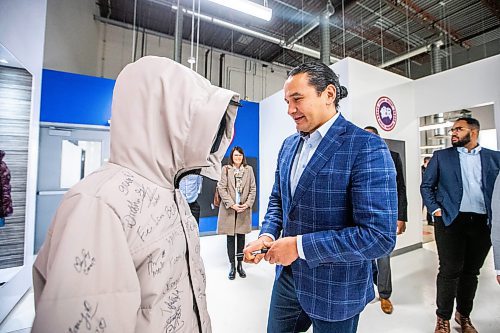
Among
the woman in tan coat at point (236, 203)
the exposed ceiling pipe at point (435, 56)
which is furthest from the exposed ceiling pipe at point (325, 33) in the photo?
the exposed ceiling pipe at point (435, 56)

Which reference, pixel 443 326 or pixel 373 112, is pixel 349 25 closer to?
pixel 373 112

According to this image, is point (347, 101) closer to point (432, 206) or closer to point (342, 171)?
point (432, 206)

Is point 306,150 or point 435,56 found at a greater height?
point 435,56

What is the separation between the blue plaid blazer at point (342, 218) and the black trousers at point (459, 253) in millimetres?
1372

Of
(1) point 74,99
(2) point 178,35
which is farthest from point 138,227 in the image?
(2) point 178,35

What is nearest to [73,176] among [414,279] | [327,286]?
[327,286]

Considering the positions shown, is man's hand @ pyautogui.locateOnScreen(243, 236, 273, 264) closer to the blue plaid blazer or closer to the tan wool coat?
the blue plaid blazer

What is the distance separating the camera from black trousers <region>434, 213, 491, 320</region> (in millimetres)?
1896

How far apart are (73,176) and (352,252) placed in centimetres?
486

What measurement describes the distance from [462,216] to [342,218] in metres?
1.64

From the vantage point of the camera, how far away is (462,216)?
6.32 feet

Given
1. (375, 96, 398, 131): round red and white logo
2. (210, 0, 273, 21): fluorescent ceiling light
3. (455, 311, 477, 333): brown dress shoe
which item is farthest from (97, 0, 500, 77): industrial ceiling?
(455, 311, 477, 333): brown dress shoe

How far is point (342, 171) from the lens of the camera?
91 centimetres

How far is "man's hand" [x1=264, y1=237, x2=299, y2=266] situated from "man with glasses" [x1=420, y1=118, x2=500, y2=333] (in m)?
1.70
